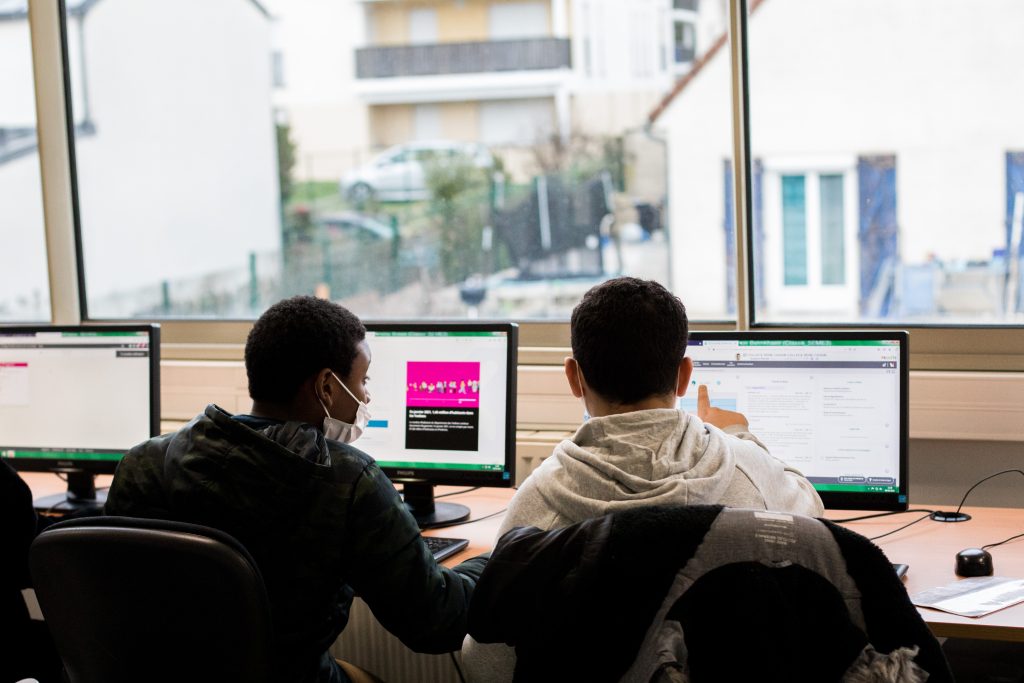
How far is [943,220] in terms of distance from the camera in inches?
106

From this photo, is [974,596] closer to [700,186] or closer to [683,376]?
[683,376]

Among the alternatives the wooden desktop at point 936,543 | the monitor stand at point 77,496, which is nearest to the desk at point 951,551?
the wooden desktop at point 936,543

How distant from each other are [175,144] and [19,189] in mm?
677

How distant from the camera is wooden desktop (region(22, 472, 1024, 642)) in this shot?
159cm

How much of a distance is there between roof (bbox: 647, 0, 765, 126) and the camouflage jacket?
5.81 feet

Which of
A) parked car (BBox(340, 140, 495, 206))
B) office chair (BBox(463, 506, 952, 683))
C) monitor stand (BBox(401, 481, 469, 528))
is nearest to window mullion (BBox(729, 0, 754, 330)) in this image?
parked car (BBox(340, 140, 495, 206))

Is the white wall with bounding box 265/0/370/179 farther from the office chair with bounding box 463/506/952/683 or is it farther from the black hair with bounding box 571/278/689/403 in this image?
the office chair with bounding box 463/506/952/683

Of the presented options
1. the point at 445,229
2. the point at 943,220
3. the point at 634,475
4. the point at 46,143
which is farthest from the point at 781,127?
the point at 46,143

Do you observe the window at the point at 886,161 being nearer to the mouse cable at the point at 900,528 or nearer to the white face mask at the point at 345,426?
the mouse cable at the point at 900,528

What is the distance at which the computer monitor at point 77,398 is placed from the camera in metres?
2.63

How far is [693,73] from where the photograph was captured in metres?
2.93

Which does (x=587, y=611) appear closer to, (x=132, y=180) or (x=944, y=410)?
(x=944, y=410)


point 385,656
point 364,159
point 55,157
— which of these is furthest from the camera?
point 55,157

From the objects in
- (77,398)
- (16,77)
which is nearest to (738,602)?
(77,398)
